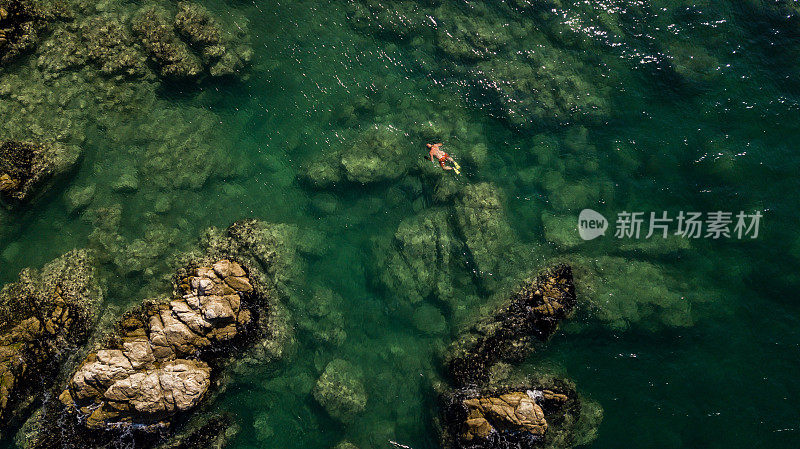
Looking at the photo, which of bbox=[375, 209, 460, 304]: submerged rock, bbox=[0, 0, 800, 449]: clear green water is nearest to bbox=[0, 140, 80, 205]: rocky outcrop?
bbox=[0, 0, 800, 449]: clear green water

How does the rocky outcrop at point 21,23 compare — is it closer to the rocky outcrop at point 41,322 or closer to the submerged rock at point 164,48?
the submerged rock at point 164,48

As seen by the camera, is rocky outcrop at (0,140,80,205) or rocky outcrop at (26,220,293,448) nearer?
rocky outcrop at (26,220,293,448)

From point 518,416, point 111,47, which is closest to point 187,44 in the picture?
point 111,47

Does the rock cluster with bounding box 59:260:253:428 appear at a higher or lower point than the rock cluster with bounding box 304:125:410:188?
lower

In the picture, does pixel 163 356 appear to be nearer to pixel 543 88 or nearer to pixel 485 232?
pixel 485 232

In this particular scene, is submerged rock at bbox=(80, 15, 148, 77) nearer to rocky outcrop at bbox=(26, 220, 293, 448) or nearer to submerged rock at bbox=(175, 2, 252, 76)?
submerged rock at bbox=(175, 2, 252, 76)

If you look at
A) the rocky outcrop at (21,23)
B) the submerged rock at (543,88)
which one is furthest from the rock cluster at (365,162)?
the rocky outcrop at (21,23)
